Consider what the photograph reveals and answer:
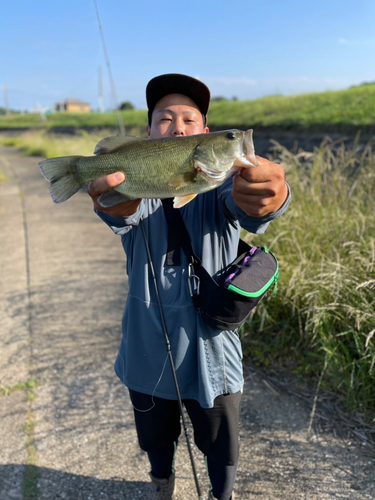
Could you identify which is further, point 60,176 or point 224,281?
point 224,281

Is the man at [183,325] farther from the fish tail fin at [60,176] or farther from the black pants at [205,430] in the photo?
the fish tail fin at [60,176]

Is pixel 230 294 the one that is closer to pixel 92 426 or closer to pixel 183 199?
pixel 183 199

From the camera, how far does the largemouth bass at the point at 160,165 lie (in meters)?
1.39

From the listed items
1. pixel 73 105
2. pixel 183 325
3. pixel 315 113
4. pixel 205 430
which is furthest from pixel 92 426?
pixel 73 105

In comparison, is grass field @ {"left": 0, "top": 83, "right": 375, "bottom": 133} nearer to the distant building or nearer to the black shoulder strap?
the black shoulder strap

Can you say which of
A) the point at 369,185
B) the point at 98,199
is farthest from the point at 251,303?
the point at 369,185

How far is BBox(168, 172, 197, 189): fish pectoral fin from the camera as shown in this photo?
1.46m

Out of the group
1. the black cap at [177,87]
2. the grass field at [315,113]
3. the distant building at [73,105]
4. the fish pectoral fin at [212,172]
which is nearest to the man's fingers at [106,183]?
the fish pectoral fin at [212,172]

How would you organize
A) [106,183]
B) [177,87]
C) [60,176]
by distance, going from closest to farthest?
[106,183]
[60,176]
[177,87]

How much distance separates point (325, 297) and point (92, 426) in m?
1.90

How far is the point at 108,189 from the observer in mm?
1568

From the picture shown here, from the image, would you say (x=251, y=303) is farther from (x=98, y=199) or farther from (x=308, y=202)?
(x=308, y=202)

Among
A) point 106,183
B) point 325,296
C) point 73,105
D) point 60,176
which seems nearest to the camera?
point 106,183

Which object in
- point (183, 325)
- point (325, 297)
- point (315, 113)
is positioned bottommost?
point (325, 297)
